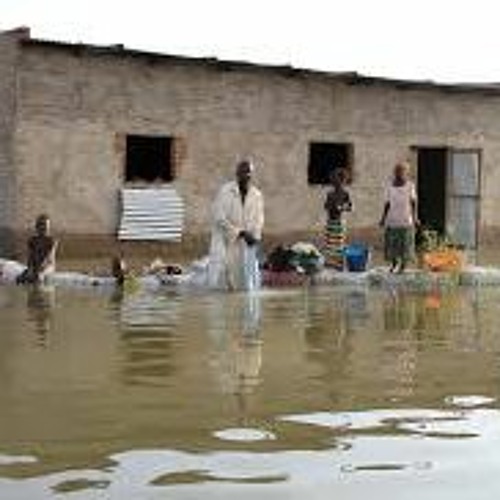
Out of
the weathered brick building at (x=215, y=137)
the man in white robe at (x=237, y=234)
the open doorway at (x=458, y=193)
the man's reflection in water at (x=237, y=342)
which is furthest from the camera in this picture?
the open doorway at (x=458, y=193)

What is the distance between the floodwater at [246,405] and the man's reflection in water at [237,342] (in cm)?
2

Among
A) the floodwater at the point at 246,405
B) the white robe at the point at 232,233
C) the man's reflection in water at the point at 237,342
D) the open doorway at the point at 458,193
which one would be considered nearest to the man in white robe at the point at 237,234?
the white robe at the point at 232,233

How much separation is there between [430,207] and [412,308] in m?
13.8

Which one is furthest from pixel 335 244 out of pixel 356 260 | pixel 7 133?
pixel 7 133

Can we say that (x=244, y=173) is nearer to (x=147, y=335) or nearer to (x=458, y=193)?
(x=147, y=335)

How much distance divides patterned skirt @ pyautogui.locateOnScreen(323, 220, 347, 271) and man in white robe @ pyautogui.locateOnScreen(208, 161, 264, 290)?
8.46ft

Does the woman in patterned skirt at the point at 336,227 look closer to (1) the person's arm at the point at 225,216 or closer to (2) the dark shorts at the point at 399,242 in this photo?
(2) the dark shorts at the point at 399,242

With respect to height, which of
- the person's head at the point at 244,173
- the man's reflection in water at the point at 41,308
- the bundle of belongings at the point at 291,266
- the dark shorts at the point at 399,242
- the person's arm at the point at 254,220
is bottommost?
the man's reflection in water at the point at 41,308

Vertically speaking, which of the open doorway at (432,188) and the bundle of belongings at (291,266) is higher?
the open doorway at (432,188)

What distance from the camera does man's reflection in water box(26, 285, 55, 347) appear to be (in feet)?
35.6

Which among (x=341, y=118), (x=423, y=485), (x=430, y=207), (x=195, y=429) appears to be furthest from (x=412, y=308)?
(x=430, y=207)

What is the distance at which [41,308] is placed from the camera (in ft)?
43.1

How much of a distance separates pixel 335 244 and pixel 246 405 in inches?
422

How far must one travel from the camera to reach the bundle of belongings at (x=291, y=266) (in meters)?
16.8
